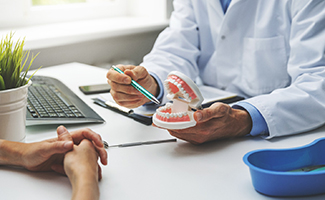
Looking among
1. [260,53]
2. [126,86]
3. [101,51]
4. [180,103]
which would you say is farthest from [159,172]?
[101,51]

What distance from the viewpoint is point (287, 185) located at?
0.61 meters

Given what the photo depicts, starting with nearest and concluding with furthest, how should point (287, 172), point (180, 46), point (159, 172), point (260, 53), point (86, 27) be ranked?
point (287, 172) → point (159, 172) → point (260, 53) → point (180, 46) → point (86, 27)

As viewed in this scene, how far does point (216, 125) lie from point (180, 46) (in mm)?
632

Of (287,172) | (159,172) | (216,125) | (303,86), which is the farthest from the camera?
(303,86)

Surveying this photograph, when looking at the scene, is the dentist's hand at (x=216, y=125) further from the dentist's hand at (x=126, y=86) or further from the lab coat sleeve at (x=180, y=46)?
the lab coat sleeve at (x=180, y=46)

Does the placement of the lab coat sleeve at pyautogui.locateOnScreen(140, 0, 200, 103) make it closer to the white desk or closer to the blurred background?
the white desk

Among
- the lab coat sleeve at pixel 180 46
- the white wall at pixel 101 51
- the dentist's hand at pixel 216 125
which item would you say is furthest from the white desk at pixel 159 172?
the white wall at pixel 101 51

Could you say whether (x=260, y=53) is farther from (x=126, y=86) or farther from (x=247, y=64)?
(x=126, y=86)

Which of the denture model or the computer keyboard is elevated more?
the denture model

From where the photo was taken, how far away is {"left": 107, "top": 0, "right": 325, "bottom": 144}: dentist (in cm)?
90

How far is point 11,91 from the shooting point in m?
0.74

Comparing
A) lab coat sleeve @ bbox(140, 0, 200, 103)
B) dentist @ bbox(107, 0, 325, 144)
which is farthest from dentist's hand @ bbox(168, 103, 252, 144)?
lab coat sleeve @ bbox(140, 0, 200, 103)

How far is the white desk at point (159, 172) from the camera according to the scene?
640mm

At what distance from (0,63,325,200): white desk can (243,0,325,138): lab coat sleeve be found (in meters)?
0.04
